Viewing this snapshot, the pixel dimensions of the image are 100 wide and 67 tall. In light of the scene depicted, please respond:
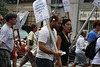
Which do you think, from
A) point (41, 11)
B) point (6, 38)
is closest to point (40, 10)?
point (41, 11)

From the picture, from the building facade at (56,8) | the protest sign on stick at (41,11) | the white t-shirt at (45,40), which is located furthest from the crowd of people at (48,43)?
the building facade at (56,8)

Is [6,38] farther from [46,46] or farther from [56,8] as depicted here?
[56,8]

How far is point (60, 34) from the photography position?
17.8 feet

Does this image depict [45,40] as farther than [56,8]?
No

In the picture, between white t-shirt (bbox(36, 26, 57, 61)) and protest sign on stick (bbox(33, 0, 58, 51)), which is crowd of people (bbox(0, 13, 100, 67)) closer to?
white t-shirt (bbox(36, 26, 57, 61))

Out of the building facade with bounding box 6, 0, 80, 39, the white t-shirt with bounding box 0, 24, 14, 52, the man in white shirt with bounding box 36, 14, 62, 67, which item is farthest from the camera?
the building facade with bounding box 6, 0, 80, 39

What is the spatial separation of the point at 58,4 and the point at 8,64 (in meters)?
21.4

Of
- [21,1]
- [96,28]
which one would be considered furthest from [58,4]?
[96,28]

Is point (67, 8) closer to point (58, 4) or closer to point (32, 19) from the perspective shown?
point (58, 4)

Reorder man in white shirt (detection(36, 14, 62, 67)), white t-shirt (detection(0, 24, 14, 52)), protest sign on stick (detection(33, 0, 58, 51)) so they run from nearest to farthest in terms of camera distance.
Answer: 1. man in white shirt (detection(36, 14, 62, 67))
2. protest sign on stick (detection(33, 0, 58, 51))
3. white t-shirt (detection(0, 24, 14, 52))

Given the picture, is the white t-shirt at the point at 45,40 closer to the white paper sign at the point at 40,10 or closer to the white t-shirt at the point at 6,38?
the white paper sign at the point at 40,10

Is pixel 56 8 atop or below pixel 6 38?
below

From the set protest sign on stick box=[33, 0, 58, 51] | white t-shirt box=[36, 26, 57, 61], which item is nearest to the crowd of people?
white t-shirt box=[36, 26, 57, 61]

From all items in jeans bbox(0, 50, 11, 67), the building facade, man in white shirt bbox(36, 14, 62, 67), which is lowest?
the building facade
